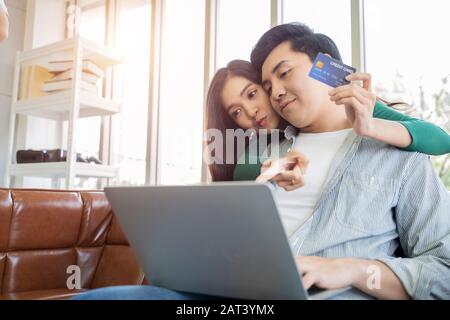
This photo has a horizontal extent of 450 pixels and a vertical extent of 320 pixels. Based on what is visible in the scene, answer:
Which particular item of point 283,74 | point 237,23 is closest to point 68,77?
point 237,23

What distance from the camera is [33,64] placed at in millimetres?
2322

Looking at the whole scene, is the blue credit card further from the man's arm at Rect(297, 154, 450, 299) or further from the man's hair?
the man's arm at Rect(297, 154, 450, 299)

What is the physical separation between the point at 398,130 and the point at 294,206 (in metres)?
0.25

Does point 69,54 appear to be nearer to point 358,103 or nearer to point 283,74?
point 283,74

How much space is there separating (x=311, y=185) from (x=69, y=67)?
1559 mm

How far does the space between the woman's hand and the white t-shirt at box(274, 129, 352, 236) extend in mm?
72

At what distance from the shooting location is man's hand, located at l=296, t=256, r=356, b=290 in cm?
68

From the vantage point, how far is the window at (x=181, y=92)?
1936 millimetres

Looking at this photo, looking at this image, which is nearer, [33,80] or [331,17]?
[331,17]

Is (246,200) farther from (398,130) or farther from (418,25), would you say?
(418,25)

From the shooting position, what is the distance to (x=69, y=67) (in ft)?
6.72

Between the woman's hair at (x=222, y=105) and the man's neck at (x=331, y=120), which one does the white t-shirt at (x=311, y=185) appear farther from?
the woman's hair at (x=222, y=105)

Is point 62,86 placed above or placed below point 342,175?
above

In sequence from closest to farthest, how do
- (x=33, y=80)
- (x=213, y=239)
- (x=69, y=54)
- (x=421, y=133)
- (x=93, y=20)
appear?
(x=213, y=239), (x=421, y=133), (x=69, y=54), (x=33, y=80), (x=93, y=20)
